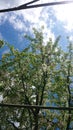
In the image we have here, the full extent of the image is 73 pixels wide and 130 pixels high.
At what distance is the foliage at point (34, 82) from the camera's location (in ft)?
103

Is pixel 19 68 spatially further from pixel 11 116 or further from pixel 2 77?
pixel 11 116

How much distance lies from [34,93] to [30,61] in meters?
3.42

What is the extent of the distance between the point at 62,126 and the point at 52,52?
8.00m

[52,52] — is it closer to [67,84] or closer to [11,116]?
[67,84]

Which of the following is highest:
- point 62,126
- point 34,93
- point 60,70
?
point 60,70

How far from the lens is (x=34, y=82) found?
32.3 metres

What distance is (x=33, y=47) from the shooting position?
3391cm

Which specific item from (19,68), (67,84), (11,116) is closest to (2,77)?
(19,68)

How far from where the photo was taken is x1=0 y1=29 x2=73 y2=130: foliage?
103 ft

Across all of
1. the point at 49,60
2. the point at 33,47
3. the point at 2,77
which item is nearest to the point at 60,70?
the point at 49,60

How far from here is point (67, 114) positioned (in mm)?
30062

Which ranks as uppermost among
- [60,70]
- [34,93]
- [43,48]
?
[43,48]

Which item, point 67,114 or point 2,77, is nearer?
point 67,114

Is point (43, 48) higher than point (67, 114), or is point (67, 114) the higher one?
point (43, 48)
